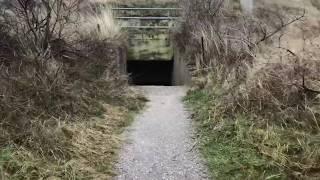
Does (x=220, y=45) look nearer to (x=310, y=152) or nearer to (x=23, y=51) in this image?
(x=23, y=51)

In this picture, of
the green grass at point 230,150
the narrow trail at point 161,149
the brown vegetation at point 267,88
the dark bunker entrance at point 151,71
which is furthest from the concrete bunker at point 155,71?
the green grass at point 230,150

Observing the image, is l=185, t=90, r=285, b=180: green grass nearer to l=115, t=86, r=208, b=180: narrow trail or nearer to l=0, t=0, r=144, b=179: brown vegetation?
l=115, t=86, r=208, b=180: narrow trail

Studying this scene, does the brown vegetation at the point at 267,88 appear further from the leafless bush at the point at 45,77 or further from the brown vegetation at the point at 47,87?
the leafless bush at the point at 45,77

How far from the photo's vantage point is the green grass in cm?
513

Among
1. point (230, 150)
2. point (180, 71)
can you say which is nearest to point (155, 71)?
point (180, 71)

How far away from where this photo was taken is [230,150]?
224 inches

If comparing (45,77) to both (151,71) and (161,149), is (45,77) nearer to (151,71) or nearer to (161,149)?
(161,149)

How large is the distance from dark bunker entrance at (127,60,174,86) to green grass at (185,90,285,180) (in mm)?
7709

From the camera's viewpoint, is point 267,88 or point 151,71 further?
point 151,71

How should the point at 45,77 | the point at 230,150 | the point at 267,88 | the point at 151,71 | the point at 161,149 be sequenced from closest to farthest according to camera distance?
the point at 230,150, the point at 161,149, the point at 267,88, the point at 45,77, the point at 151,71

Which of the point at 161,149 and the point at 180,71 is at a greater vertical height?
the point at 180,71

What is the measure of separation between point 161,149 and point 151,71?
10.1 metres

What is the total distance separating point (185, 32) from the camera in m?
12.1

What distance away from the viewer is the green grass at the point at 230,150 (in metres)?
5.13
